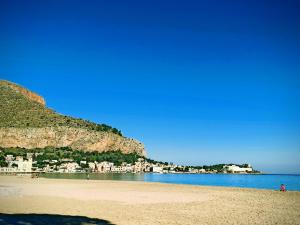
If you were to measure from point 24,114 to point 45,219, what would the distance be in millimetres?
138108

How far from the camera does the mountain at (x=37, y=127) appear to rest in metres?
141

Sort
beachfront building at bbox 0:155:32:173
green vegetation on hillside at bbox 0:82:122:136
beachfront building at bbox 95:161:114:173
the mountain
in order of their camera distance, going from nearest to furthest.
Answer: beachfront building at bbox 0:155:32:173 < green vegetation on hillside at bbox 0:82:122:136 < the mountain < beachfront building at bbox 95:161:114:173

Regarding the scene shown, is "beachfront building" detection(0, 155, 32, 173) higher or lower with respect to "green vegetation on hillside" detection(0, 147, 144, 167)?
lower

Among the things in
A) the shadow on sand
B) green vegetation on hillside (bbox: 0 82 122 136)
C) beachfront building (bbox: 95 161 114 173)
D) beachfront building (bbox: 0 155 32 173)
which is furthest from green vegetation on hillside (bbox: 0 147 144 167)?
the shadow on sand

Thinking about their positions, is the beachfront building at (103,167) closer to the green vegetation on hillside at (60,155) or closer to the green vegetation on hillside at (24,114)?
the green vegetation on hillside at (60,155)

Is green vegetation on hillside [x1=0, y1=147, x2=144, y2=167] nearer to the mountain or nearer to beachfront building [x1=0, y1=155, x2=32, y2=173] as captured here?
the mountain

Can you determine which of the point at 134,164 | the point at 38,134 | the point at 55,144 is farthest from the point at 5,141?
the point at 134,164

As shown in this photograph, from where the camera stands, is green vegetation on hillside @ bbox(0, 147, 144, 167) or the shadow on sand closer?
the shadow on sand

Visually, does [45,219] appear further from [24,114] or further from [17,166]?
[24,114]

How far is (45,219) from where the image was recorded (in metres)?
16.3

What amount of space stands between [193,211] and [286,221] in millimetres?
5684

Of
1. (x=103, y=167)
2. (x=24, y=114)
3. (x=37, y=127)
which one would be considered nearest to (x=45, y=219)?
(x=24, y=114)

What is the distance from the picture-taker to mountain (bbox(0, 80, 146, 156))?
5566 inches

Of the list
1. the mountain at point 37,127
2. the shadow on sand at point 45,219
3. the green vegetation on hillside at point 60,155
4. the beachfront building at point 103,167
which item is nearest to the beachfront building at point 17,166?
the green vegetation on hillside at point 60,155
